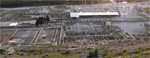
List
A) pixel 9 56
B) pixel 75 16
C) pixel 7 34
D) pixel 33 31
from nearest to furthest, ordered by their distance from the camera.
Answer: pixel 9 56
pixel 7 34
pixel 33 31
pixel 75 16

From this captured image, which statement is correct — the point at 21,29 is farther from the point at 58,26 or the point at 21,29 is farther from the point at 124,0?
the point at 124,0

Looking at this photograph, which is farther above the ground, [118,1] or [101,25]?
[118,1]

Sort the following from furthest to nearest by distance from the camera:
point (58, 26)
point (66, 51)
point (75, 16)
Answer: point (75, 16) < point (58, 26) < point (66, 51)

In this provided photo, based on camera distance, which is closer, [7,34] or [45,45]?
[45,45]

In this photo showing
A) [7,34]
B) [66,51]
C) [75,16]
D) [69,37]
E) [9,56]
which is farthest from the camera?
[75,16]

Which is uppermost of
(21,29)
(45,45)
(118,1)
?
(118,1)

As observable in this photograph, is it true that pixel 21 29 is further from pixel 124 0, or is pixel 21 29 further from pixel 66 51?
pixel 124 0

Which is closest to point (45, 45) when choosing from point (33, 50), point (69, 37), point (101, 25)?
point (33, 50)

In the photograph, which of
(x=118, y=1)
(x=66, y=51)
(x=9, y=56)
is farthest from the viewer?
(x=118, y=1)

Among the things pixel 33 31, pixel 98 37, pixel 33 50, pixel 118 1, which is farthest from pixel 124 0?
pixel 33 50
